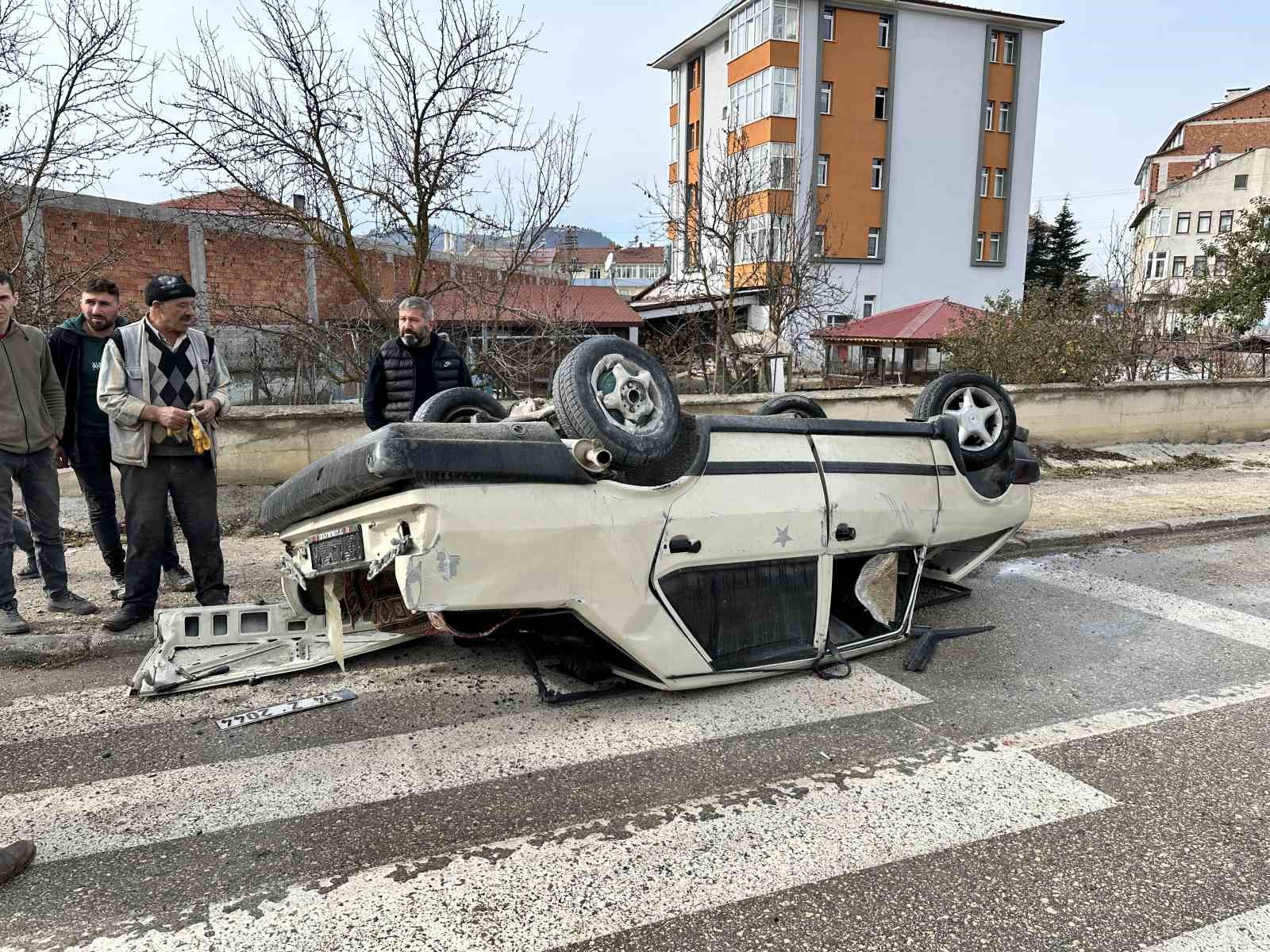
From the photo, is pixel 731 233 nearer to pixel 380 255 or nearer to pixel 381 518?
pixel 380 255

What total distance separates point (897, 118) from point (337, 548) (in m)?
42.3

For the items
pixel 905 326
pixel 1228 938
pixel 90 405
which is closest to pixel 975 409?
pixel 1228 938

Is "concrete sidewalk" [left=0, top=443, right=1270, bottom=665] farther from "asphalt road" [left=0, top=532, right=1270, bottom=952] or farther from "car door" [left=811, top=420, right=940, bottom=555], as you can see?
"car door" [left=811, top=420, right=940, bottom=555]

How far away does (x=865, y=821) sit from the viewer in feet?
9.52

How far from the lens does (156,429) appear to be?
4.53m

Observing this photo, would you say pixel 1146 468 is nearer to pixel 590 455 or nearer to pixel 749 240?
pixel 749 240

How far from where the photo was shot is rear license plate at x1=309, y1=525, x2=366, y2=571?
11.0 ft

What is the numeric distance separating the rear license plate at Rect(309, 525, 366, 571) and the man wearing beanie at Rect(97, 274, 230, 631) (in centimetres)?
144

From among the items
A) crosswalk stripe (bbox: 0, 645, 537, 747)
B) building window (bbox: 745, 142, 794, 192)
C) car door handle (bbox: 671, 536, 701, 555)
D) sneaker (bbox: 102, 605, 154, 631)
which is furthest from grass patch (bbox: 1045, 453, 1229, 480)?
sneaker (bbox: 102, 605, 154, 631)

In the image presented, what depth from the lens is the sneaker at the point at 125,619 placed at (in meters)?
4.54

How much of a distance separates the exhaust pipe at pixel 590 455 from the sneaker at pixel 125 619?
2858 mm

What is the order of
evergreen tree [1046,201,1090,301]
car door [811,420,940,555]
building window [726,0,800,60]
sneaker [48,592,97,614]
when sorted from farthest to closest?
1. evergreen tree [1046,201,1090,301]
2. building window [726,0,800,60]
3. sneaker [48,592,97,614]
4. car door [811,420,940,555]

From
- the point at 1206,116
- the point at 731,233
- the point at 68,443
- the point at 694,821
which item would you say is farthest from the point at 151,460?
the point at 1206,116

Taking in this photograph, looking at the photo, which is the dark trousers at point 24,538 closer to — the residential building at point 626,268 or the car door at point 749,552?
the car door at point 749,552
